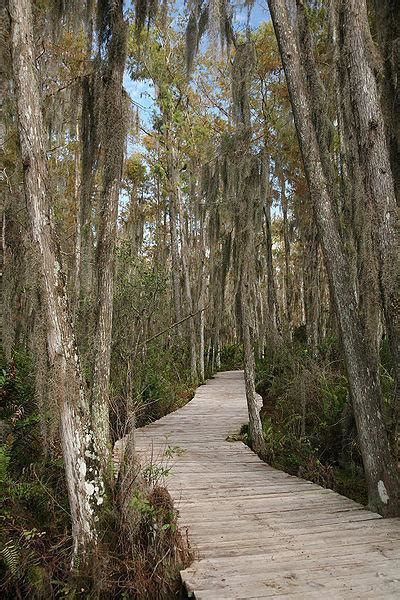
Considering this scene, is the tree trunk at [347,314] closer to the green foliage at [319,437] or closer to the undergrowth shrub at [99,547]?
the green foliage at [319,437]

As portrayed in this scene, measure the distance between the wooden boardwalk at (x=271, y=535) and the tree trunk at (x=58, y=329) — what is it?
0.86m

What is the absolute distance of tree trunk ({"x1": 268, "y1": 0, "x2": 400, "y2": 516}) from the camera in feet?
12.1

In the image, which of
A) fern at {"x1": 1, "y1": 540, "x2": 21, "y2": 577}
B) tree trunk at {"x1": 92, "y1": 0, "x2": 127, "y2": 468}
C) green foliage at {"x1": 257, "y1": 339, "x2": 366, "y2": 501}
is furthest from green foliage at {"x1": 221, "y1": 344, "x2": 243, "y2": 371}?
fern at {"x1": 1, "y1": 540, "x2": 21, "y2": 577}

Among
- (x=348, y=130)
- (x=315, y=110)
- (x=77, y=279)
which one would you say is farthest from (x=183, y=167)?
(x=348, y=130)

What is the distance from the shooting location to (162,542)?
3.00 m

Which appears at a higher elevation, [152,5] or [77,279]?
[152,5]

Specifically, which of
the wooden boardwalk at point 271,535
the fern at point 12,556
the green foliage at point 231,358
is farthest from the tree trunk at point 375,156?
the green foliage at point 231,358

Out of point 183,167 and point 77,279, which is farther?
point 183,167

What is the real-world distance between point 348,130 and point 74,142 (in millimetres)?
10874

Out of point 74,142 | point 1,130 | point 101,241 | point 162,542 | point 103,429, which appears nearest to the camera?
point 162,542

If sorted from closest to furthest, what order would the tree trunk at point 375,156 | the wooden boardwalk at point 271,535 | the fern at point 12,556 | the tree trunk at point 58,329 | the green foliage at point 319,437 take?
1. the wooden boardwalk at point 271,535
2. the tree trunk at point 58,329
3. the fern at point 12,556
4. the tree trunk at point 375,156
5. the green foliage at point 319,437

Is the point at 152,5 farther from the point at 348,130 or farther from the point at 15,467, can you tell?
the point at 15,467

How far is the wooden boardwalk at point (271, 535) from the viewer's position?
8.31 feet

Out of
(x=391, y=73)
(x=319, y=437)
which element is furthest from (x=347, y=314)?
(x=391, y=73)
